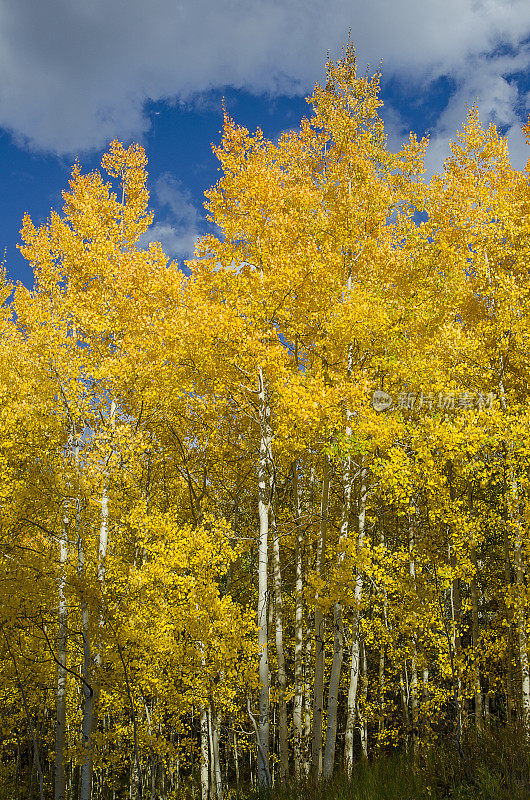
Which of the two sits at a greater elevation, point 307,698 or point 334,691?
point 334,691

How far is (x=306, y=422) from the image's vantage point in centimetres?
802

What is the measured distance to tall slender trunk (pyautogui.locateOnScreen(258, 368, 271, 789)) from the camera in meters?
7.57

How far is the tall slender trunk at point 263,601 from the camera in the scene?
757 centimetres

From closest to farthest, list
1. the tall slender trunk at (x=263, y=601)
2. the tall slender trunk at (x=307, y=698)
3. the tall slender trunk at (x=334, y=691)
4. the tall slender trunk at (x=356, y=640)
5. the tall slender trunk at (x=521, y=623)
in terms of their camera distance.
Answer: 1. the tall slender trunk at (x=263, y=601)
2. the tall slender trunk at (x=334, y=691)
3. the tall slender trunk at (x=356, y=640)
4. the tall slender trunk at (x=521, y=623)
5. the tall slender trunk at (x=307, y=698)

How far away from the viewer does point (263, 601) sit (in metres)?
7.98

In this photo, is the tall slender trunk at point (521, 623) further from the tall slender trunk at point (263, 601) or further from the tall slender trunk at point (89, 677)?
the tall slender trunk at point (89, 677)

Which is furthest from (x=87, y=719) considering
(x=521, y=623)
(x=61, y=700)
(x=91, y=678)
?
(x=521, y=623)

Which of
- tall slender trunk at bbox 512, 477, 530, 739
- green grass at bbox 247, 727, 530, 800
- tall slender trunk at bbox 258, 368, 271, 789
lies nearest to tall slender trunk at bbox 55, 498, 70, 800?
tall slender trunk at bbox 258, 368, 271, 789

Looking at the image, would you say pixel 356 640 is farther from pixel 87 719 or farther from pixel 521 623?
pixel 87 719

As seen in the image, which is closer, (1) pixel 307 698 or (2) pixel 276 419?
(2) pixel 276 419

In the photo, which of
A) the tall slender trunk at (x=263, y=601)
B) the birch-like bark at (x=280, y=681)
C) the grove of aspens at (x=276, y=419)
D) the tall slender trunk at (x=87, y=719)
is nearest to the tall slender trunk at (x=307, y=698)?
the grove of aspens at (x=276, y=419)

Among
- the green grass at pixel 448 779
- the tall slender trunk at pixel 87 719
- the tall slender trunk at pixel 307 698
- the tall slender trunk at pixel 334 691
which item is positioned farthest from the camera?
the tall slender trunk at pixel 307 698

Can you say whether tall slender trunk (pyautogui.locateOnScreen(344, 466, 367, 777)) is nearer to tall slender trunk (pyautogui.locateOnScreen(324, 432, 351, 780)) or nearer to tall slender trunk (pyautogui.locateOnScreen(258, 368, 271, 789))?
tall slender trunk (pyautogui.locateOnScreen(324, 432, 351, 780))

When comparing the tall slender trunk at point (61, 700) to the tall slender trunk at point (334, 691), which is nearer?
the tall slender trunk at point (334, 691)
